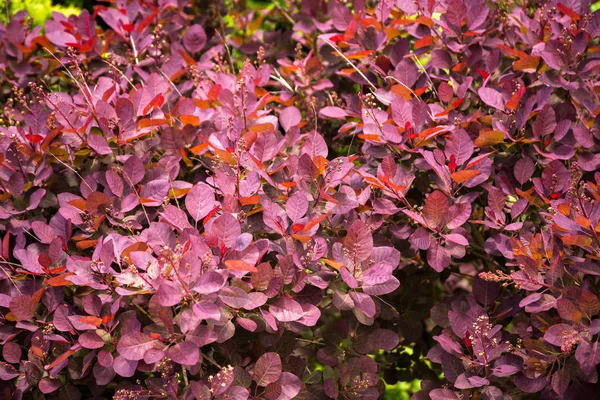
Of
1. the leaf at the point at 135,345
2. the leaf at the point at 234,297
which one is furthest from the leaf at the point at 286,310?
the leaf at the point at 135,345

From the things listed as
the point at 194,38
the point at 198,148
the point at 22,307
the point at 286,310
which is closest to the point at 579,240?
the point at 286,310

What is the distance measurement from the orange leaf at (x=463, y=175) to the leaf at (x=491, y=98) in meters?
0.34

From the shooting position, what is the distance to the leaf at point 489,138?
2.08 m

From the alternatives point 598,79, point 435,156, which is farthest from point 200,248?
point 598,79

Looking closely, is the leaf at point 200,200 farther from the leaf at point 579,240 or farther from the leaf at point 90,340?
the leaf at point 579,240

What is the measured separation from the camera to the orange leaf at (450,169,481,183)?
6.24ft

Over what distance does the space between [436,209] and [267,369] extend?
2.29ft

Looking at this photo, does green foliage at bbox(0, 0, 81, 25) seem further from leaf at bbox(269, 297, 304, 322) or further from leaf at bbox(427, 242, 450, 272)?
leaf at bbox(427, 242, 450, 272)

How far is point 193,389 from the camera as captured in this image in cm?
170

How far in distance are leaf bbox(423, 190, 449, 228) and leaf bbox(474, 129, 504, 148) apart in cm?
29

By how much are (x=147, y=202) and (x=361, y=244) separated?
685mm

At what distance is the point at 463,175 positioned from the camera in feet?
6.30

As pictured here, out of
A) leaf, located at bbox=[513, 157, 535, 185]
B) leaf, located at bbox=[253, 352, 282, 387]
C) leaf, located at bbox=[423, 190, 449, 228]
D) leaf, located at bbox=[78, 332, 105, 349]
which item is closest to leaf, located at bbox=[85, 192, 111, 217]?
leaf, located at bbox=[78, 332, 105, 349]

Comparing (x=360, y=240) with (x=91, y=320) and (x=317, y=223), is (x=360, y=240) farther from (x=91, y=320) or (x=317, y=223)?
(x=91, y=320)
